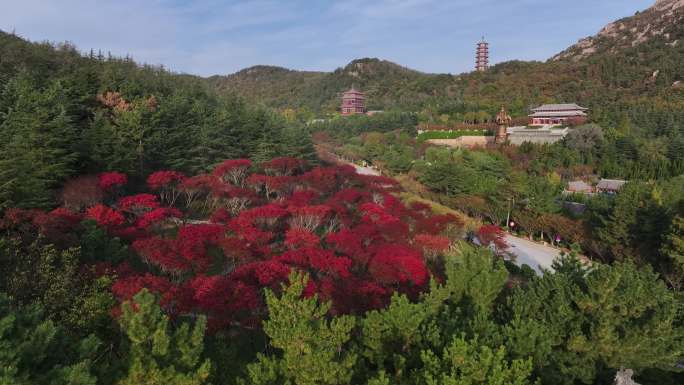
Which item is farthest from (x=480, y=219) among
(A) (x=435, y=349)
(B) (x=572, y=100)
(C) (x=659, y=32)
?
(C) (x=659, y=32)

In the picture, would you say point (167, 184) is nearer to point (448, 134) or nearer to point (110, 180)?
point (110, 180)

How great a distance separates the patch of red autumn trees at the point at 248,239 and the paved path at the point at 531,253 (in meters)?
4.45

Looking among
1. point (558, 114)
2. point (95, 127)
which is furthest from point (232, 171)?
point (558, 114)

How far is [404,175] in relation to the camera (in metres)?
34.8

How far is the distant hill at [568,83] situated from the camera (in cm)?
4733

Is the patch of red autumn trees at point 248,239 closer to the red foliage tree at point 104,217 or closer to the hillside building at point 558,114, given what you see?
the red foliage tree at point 104,217

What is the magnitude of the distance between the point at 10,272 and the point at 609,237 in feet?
71.8

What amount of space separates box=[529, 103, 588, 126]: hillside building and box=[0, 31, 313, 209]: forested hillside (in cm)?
2978

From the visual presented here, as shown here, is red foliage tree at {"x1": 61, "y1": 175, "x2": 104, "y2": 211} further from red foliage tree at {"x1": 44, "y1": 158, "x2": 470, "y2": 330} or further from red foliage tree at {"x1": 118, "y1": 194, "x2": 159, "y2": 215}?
red foliage tree at {"x1": 44, "y1": 158, "x2": 470, "y2": 330}

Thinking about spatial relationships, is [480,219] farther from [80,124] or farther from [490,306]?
[80,124]

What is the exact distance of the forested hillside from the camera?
14031 millimetres

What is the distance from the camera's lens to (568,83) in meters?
58.5

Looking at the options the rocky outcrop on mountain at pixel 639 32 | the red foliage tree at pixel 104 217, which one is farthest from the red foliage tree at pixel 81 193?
the rocky outcrop on mountain at pixel 639 32

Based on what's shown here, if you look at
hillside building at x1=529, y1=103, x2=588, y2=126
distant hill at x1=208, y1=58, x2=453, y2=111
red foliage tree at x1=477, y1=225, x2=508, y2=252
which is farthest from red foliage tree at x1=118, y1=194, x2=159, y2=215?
distant hill at x1=208, y1=58, x2=453, y2=111
